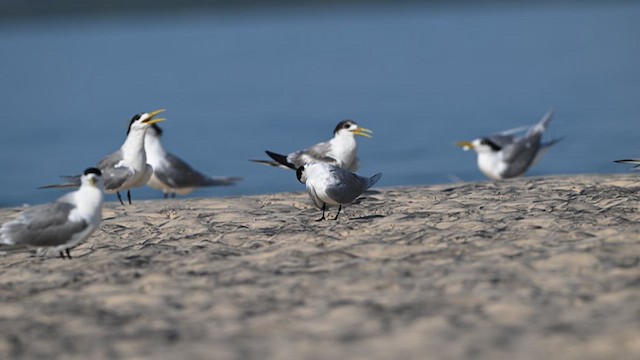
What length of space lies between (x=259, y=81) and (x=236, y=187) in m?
10.6

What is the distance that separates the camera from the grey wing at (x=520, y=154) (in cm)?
1129

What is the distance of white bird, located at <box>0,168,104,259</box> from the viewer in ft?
20.2

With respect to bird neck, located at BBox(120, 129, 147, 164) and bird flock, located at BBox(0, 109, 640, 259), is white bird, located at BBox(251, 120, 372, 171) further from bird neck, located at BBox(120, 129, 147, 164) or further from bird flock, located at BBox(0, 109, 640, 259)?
bird neck, located at BBox(120, 129, 147, 164)

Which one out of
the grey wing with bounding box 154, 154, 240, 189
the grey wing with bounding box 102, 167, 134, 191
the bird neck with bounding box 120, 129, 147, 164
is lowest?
the grey wing with bounding box 154, 154, 240, 189

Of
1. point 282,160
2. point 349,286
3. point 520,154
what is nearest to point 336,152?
point 282,160

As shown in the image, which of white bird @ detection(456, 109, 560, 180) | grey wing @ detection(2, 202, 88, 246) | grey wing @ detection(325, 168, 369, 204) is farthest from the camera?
white bird @ detection(456, 109, 560, 180)

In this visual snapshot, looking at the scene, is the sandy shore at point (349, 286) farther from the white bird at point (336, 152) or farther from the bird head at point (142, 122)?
the white bird at point (336, 152)

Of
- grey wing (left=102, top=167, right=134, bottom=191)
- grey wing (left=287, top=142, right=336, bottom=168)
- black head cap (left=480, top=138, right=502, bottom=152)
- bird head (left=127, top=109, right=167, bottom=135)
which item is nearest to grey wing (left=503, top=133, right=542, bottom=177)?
black head cap (left=480, top=138, right=502, bottom=152)

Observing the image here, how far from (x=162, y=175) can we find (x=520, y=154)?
369 centimetres

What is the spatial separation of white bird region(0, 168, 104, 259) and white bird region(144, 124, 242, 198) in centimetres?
424

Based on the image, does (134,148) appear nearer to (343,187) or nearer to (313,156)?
(313,156)

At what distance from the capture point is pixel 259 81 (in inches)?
905

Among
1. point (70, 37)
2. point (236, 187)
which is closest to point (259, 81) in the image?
point (236, 187)

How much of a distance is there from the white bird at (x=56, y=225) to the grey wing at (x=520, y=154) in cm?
590
